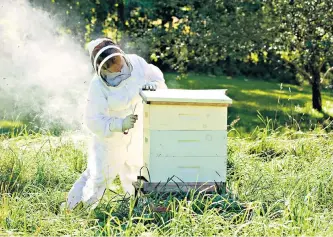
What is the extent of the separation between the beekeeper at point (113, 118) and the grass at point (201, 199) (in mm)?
169

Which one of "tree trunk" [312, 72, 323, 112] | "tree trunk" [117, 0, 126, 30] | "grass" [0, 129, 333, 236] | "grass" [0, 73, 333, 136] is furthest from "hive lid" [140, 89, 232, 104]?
"tree trunk" [117, 0, 126, 30]

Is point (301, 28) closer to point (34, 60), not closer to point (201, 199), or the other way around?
point (34, 60)

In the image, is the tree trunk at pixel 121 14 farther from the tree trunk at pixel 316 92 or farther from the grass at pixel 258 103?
the tree trunk at pixel 316 92

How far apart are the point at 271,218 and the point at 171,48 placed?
5074 mm

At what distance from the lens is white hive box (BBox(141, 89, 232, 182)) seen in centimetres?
444

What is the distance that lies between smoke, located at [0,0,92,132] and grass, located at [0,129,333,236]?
3767mm

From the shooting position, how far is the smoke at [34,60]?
10.0 metres

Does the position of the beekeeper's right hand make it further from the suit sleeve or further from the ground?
the ground

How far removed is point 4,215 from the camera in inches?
169

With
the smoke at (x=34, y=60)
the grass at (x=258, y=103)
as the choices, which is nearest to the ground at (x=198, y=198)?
the grass at (x=258, y=103)

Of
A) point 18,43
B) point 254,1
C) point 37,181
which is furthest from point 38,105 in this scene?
point 37,181

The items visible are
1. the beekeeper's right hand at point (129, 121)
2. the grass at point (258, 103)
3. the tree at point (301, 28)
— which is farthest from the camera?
the grass at point (258, 103)

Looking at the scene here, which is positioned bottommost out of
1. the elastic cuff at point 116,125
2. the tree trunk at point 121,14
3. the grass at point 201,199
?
the grass at point 201,199

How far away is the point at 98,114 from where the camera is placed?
4.72 meters
